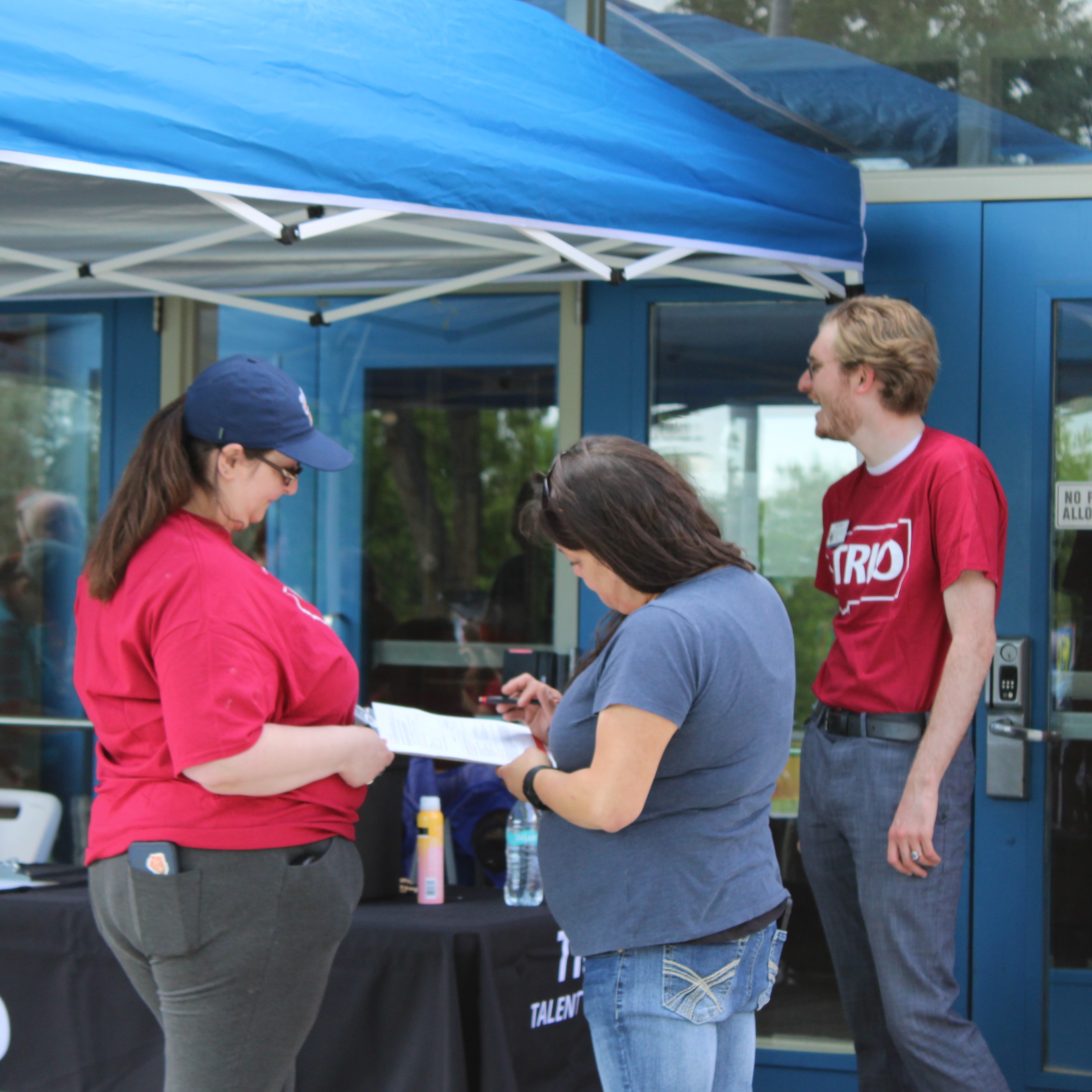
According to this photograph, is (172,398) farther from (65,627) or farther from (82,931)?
(82,931)

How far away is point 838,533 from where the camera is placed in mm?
2676

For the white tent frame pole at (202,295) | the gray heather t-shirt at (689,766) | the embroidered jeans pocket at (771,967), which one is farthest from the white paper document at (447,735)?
the white tent frame pole at (202,295)

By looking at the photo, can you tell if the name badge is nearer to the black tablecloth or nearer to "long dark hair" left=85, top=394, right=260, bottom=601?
the black tablecloth

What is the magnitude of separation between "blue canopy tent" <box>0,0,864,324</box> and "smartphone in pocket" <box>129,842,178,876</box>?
3.25 ft

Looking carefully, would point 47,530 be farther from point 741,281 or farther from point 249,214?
point 741,281

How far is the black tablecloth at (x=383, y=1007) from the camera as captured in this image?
236 centimetres

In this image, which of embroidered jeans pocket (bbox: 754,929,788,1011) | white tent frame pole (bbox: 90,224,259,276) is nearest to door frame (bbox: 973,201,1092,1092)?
embroidered jeans pocket (bbox: 754,929,788,1011)

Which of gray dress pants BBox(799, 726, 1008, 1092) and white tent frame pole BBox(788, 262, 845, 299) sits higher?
white tent frame pole BBox(788, 262, 845, 299)

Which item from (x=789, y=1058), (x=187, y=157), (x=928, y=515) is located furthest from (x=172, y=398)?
(x=789, y=1058)

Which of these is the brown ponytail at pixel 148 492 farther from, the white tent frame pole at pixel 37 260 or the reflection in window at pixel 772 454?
→ the reflection in window at pixel 772 454

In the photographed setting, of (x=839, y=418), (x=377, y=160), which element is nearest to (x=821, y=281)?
(x=839, y=418)

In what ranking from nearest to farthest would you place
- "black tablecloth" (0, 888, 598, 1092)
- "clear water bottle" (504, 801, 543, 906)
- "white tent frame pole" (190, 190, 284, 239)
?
1. "white tent frame pole" (190, 190, 284, 239)
2. "black tablecloth" (0, 888, 598, 1092)
3. "clear water bottle" (504, 801, 543, 906)

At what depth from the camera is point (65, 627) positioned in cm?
378

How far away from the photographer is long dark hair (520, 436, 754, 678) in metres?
1.65
